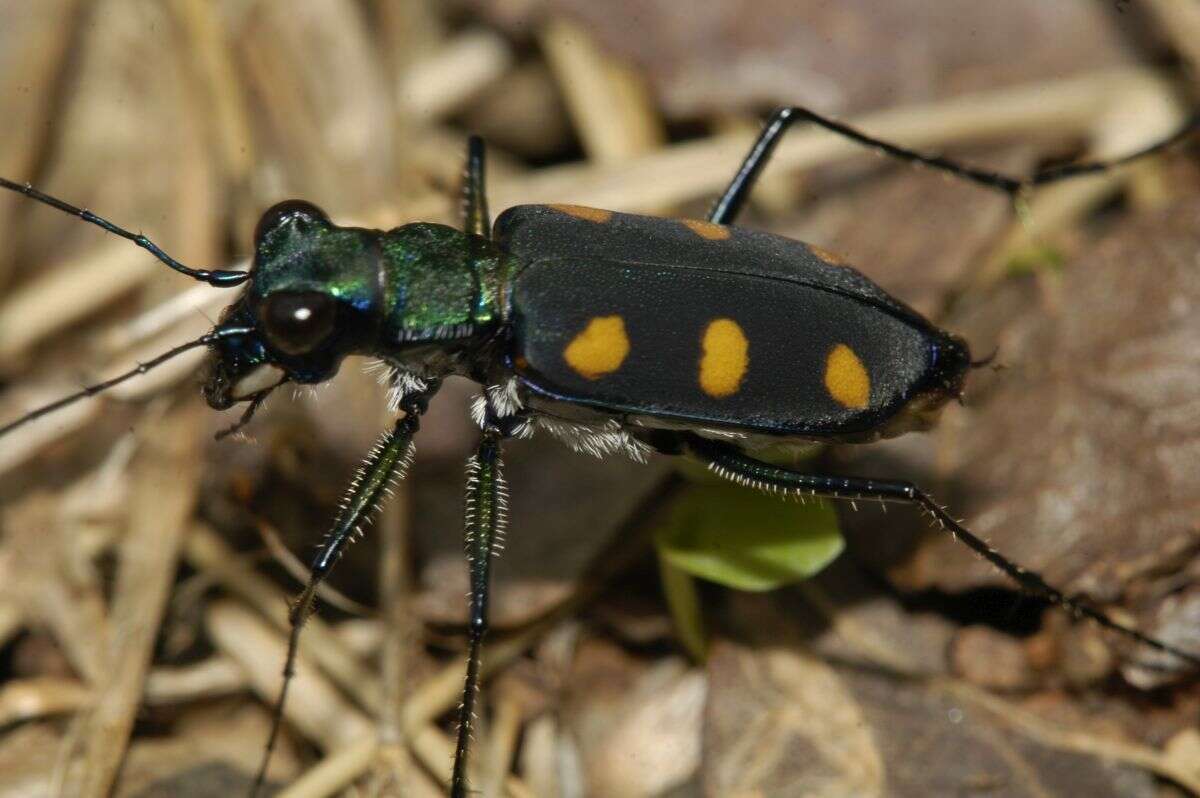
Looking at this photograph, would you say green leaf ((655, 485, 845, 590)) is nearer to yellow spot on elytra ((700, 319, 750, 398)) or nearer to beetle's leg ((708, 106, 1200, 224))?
yellow spot on elytra ((700, 319, 750, 398))

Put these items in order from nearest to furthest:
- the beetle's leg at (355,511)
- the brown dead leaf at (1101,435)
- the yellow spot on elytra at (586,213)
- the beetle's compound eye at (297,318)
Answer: the beetle's compound eye at (297,318)
the beetle's leg at (355,511)
the yellow spot on elytra at (586,213)
the brown dead leaf at (1101,435)

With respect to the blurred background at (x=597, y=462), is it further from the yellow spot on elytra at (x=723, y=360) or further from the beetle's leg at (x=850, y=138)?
the yellow spot on elytra at (x=723, y=360)

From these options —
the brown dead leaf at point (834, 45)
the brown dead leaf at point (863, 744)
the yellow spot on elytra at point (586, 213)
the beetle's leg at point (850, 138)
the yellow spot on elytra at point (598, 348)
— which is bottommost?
the brown dead leaf at point (863, 744)

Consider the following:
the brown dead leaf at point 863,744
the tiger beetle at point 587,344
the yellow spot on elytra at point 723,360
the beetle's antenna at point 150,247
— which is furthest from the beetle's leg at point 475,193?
the brown dead leaf at point 863,744

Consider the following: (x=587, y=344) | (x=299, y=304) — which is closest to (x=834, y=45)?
(x=587, y=344)

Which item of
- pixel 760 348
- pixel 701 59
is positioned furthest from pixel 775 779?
pixel 701 59
